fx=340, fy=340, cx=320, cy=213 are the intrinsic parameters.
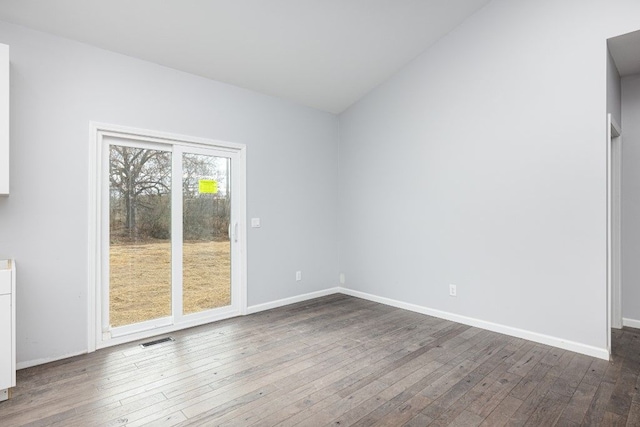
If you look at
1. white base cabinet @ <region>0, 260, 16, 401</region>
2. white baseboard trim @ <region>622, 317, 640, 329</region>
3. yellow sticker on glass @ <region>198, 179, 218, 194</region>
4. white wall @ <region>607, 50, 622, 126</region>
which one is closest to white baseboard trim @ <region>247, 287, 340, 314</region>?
yellow sticker on glass @ <region>198, 179, 218, 194</region>

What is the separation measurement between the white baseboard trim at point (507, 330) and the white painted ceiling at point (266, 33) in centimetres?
306

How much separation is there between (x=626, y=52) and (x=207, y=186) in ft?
14.8

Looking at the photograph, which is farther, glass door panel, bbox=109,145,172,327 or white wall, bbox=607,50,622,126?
glass door panel, bbox=109,145,172,327

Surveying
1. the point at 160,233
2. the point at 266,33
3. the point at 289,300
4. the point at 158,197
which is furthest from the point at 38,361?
the point at 266,33

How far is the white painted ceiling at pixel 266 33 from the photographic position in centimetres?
289

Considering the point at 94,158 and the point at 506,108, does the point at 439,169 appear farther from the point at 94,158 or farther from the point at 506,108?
the point at 94,158

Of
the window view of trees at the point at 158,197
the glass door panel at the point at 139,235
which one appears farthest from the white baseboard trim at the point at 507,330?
the glass door panel at the point at 139,235

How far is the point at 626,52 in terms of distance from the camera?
10.6 feet

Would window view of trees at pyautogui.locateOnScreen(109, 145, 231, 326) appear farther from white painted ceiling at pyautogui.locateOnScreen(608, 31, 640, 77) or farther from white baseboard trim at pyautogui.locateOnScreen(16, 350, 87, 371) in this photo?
white painted ceiling at pyautogui.locateOnScreen(608, 31, 640, 77)

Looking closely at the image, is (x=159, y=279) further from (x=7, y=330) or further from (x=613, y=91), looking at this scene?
(x=613, y=91)

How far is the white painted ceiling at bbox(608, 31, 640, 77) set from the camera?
297 cm

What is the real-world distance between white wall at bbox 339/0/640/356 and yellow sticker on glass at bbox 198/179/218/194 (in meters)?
2.17

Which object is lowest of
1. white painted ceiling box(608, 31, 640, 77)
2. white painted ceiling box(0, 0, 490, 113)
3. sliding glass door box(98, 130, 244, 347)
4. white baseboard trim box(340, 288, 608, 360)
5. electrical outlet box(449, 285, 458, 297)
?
white baseboard trim box(340, 288, 608, 360)

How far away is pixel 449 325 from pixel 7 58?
4.64m
